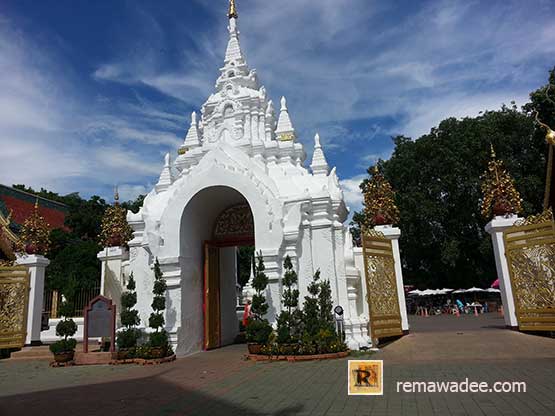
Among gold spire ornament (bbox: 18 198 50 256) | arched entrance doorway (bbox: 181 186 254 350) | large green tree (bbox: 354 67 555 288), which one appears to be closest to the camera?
arched entrance doorway (bbox: 181 186 254 350)

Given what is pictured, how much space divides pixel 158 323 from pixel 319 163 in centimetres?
667

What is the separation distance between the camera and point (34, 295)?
49.2 feet

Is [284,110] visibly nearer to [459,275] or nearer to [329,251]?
[329,251]

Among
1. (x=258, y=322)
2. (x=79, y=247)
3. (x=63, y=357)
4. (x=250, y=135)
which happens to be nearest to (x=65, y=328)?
(x=63, y=357)

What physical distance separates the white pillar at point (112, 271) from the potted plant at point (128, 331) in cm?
398

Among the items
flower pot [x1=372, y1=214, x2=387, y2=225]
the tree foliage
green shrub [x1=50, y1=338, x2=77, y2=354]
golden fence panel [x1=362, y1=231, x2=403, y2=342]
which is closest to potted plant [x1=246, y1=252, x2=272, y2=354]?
golden fence panel [x1=362, y1=231, x2=403, y2=342]

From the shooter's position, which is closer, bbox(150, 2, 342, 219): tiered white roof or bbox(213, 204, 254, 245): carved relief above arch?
bbox(150, 2, 342, 219): tiered white roof

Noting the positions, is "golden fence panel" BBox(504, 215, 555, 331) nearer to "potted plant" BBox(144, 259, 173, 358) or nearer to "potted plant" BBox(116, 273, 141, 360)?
"potted plant" BBox(144, 259, 173, 358)

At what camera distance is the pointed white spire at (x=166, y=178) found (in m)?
14.4

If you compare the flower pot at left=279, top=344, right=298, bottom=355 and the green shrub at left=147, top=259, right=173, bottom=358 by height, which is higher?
the green shrub at left=147, top=259, right=173, bottom=358

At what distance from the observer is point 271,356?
9.90 metres

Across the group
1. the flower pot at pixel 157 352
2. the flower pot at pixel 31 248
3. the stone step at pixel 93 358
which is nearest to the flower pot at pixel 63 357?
the stone step at pixel 93 358

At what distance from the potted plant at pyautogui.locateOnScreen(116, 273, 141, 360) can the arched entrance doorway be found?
4.37 feet

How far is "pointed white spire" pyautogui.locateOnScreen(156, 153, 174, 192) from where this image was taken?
1438 cm
